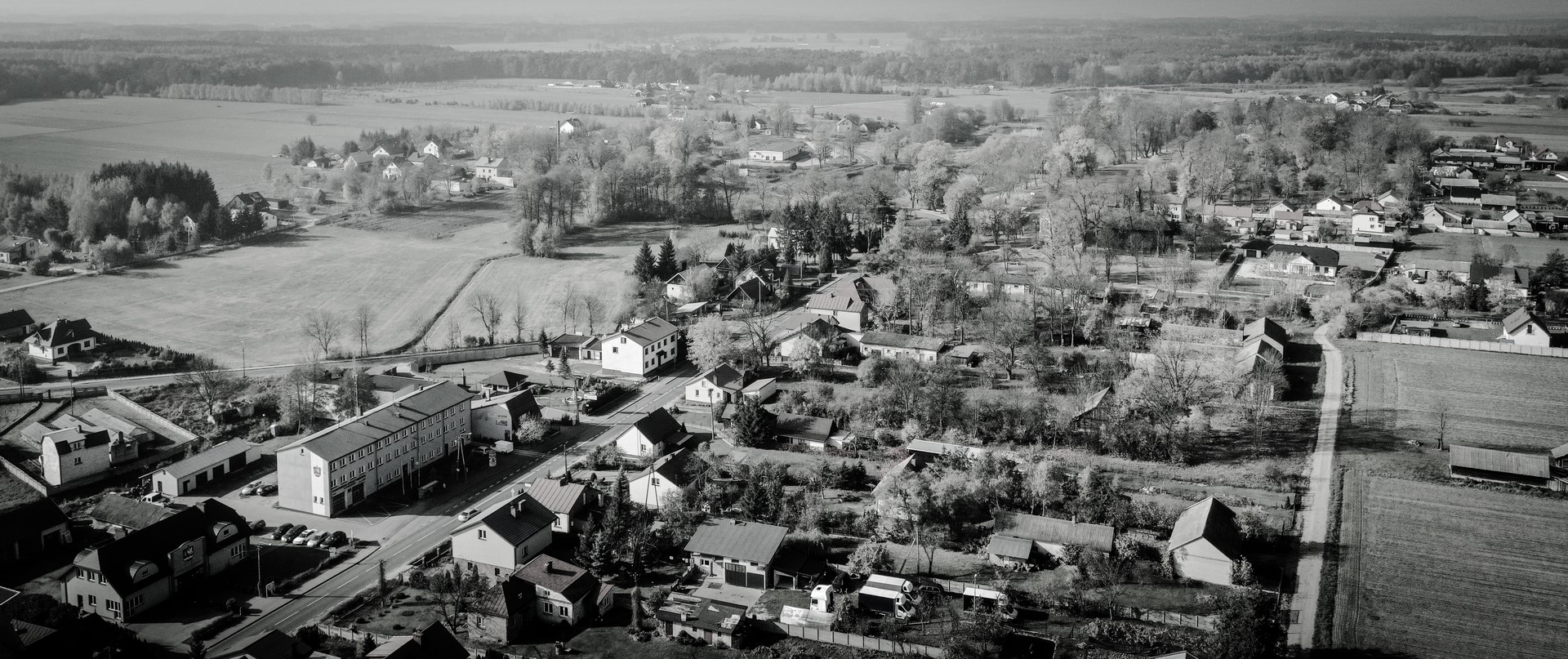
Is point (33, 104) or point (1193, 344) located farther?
point (33, 104)

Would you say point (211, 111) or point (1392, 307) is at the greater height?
point (211, 111)

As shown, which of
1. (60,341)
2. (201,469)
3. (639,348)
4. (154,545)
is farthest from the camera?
(60,341)

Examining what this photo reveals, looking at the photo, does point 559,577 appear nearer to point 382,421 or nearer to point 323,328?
point 382,421

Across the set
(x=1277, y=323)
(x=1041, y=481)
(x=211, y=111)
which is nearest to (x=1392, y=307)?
(x=1277, y=323)

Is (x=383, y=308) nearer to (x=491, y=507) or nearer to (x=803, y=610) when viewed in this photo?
(x=491, y=507)

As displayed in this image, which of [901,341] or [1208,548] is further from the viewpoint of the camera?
[901,341]

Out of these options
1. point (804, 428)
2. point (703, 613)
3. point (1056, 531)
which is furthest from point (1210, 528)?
point (804, 428)

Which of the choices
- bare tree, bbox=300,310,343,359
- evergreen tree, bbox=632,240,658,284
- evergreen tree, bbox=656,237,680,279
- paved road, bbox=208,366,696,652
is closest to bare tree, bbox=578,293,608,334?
evergreen tree, bbox=632,240,658,284
